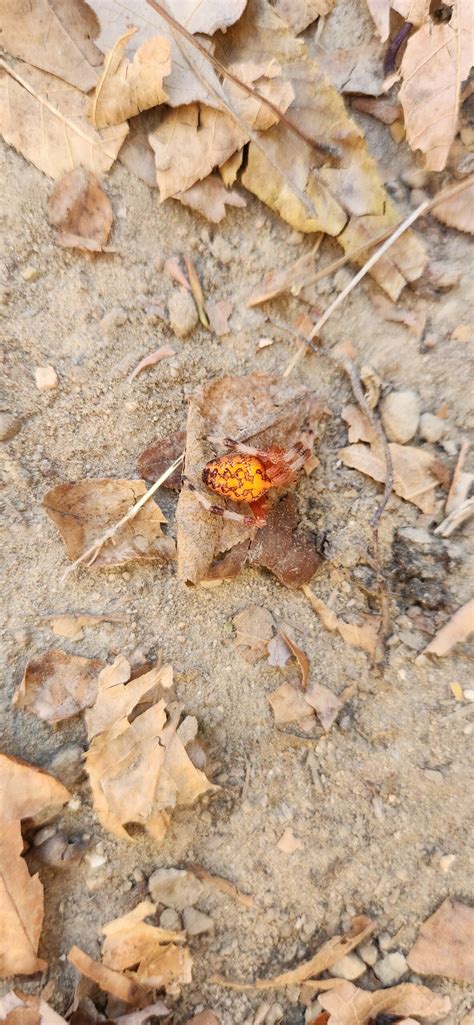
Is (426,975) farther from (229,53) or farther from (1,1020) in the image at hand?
(229,53)

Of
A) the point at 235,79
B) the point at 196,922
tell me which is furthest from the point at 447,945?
the point at 235,79

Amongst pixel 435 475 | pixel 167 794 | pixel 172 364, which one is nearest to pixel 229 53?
pixel 172 364

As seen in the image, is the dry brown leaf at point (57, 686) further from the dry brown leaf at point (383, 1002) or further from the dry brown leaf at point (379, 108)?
the dry brown leaf at point (379, 108)

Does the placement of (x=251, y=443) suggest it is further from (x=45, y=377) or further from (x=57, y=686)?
(x=57, y=686)

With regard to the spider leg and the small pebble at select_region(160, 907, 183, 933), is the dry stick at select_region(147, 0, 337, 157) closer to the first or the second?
the spider leg

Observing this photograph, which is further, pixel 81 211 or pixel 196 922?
pixel 81 211
